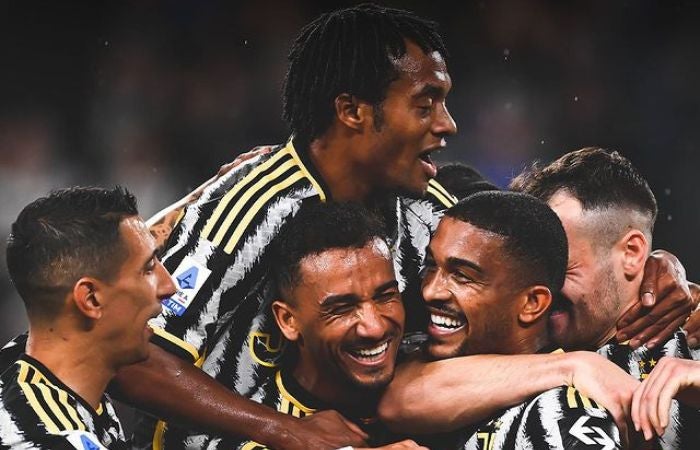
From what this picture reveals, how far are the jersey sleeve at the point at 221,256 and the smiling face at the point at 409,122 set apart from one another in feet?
0.45

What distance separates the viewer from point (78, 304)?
52.9 inches

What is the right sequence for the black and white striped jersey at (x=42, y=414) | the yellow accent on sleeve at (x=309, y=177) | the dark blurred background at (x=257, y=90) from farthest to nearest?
the dark blurred background at (x=257, y=90)
the yellow accent on sleeve at (x=309, y=177)
the black and white striped jersey at (x=42, y=414)

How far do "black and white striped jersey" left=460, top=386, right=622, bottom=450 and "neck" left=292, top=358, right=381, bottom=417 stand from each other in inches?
9.4

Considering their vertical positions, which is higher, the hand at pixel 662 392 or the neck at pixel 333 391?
the hand at pixel 662 392

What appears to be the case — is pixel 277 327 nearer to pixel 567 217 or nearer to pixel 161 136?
pixel 567 217

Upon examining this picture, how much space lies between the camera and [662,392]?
1358 millimetres

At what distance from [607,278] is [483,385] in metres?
0.36

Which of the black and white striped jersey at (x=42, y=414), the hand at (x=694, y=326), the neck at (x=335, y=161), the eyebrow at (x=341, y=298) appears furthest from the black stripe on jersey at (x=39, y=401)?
the hand at (x=694, y=326)

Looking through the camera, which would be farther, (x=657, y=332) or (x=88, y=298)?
(x=657, y=332)

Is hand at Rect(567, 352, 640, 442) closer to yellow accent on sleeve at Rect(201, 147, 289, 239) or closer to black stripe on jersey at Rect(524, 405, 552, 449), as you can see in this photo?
black stripe on jersey at Rect(524, 405, 552, 449)

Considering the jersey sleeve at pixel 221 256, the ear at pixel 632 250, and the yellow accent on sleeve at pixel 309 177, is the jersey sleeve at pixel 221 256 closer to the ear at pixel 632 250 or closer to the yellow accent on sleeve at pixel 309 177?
the yellow accent on sleeve at pixel 309 177

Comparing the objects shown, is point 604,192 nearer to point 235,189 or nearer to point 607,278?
point 607,278

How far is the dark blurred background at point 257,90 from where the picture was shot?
6.85 feet

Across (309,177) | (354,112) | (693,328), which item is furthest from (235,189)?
(693,328)
